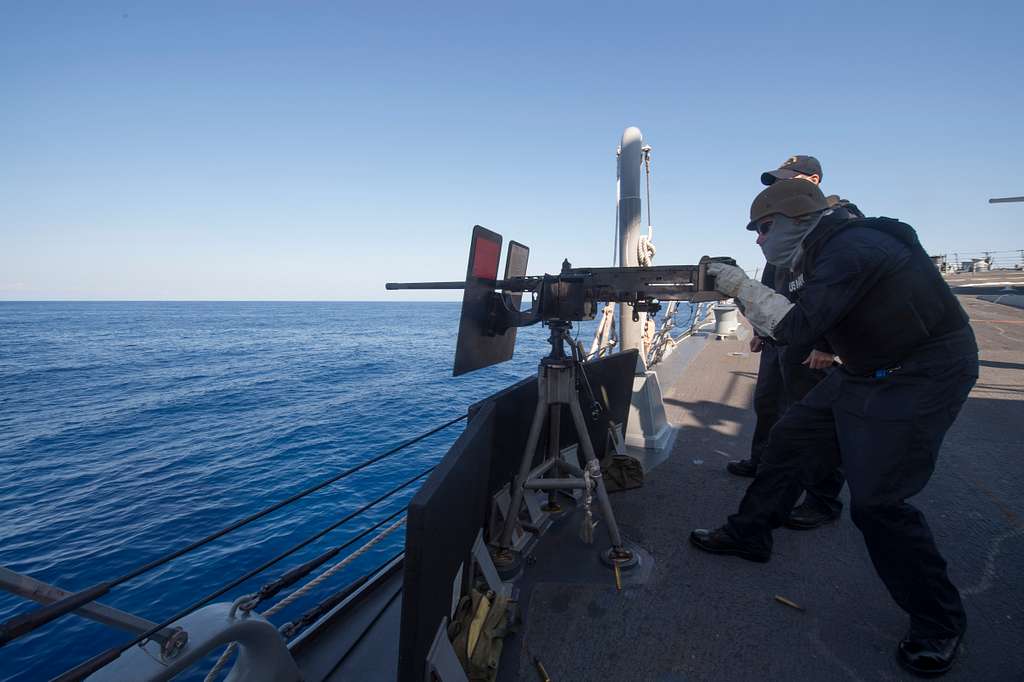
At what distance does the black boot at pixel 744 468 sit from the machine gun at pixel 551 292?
2366 millimetres

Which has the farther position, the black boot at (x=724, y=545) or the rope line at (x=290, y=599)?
the black boot at (x=724, y=545)

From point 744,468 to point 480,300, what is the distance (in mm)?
3232

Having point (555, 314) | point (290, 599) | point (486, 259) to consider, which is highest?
point (486, 259)

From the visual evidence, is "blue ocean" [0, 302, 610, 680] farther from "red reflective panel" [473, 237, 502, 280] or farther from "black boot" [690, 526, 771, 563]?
"red reflective panel" [473, 237, 502, 280]

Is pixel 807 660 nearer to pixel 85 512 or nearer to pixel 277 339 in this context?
pixel 85 512

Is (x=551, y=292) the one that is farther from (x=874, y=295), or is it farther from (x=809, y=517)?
(x=809, y=517)

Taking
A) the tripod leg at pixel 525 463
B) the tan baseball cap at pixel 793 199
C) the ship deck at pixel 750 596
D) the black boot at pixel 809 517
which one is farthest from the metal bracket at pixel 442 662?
the black boot at pixel 809 517

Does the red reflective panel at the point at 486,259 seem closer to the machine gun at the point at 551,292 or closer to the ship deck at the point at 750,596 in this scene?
the machine gun at the point at 551,292

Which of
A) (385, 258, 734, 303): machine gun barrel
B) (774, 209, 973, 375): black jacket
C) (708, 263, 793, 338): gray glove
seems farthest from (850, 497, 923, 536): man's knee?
(385, 258, 734, 303): machine gun barrel

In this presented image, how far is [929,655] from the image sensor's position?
228 centimetres

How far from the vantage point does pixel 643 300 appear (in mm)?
3189

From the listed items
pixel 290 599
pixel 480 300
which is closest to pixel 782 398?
pixel 480 300

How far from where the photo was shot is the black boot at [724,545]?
10.8 ft

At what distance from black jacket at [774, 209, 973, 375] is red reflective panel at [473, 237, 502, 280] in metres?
1.74
